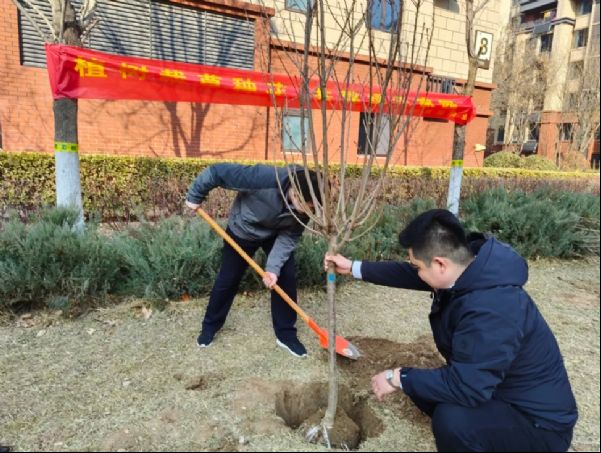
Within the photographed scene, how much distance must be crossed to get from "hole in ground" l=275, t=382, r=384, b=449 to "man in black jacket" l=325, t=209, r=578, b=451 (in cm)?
56

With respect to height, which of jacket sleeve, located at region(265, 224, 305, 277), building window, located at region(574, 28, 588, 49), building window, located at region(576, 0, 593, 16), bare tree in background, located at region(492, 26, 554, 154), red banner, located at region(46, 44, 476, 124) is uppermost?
building window, located at region(576, 0, 593, 16)

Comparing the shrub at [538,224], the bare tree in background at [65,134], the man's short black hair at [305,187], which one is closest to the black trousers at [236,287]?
the man's short black hair at [305,187]

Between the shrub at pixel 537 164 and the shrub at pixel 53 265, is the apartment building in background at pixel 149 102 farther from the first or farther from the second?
the shrub at pixel 537 164

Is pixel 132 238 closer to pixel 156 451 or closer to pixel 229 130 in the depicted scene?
pixel 156 451

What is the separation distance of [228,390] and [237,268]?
850 mm

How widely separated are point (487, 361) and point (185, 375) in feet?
5.99

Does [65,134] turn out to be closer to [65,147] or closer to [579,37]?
[65,147]

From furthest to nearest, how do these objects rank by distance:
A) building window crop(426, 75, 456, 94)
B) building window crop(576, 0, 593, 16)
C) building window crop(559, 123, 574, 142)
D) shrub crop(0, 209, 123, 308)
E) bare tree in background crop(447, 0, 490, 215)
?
building window crop(576, 0, 593, 16), building window crop(559, 123, 574, 142), building window crop(426, 75, 456, 94), bare tree in background crop(447, 0, 490, 215), shrub crop(0, 209, 123, 308)

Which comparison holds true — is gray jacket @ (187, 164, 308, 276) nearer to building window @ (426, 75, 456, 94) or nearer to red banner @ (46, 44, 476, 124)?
red banner @ (46, 44, 476, 124)

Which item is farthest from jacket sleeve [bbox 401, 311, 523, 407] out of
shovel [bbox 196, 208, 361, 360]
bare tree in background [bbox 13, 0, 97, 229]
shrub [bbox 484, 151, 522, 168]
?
shrub [bbox 484, 151, 522, 168]

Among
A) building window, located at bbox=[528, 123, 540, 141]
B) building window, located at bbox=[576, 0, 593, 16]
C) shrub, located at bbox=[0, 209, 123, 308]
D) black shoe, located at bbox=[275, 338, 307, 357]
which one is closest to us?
black shoe, located at bbox=[275, 338, 307, 357]

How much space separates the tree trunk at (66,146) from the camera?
4562mm

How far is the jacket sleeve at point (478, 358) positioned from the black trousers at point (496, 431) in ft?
0.30

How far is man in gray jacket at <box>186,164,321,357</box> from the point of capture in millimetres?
2799
